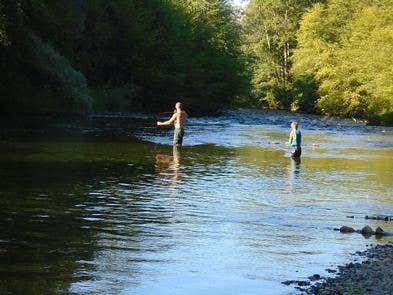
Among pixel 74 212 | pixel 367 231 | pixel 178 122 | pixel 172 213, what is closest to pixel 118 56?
pixel 178 122

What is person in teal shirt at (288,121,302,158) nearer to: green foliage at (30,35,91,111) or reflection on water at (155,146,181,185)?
reflection on water at (155,146,181,185)

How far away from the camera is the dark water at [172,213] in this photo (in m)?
10.4

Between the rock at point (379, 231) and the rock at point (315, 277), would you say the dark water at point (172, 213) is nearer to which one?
the rock at point (315, 277)

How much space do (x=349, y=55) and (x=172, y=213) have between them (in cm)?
5823

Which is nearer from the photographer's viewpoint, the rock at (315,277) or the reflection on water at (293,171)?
the rock at (315,277)

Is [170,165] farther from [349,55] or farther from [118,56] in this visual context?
[349,55]

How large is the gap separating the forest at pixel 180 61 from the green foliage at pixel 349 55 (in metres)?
0.11

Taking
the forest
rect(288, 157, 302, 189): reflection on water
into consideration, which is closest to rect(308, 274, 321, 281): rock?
rect(288, 157, 302, 189): reflection on water

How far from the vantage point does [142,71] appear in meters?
60.8

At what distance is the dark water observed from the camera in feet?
34.1

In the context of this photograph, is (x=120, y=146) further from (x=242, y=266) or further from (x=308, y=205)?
(x=242, y=266)

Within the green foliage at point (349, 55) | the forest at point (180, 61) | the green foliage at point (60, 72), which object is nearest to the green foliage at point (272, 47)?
the forest at point (180, 61)

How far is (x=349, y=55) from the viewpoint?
2781 inches

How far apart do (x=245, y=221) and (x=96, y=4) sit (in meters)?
44.6
